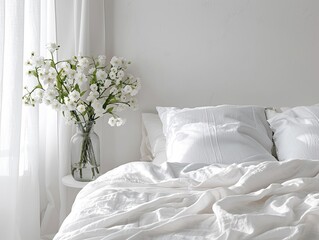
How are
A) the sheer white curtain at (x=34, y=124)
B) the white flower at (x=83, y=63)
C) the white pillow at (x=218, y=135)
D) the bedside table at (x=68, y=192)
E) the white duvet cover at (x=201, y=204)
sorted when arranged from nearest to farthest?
the white duvet cover at (x=201, y=204), the sheer white curtain at (x=34, y=124), the white pillow at (x=218, y=135), the white flower at (x=83, y=63), the bedside table at (x=68, y=192)

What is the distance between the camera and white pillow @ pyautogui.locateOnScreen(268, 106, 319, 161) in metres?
3.02

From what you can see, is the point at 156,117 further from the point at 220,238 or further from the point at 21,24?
the point at 220,238

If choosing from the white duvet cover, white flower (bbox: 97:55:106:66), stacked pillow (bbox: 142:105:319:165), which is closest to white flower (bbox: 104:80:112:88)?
white flower (bbox: 97:55:106:66)

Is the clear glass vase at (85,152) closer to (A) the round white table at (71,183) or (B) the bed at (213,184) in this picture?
(A) the round white table at (71,183)

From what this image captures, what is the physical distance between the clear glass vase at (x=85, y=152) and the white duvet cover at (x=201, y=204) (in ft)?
1.97

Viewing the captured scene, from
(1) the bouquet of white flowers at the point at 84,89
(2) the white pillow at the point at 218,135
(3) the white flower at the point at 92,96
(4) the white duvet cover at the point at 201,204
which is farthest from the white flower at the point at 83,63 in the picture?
(4) the white duvet cover at the point at 201,204

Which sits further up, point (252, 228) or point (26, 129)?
point (26, 129)

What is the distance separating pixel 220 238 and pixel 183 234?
15 cm

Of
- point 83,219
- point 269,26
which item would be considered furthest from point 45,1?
point 83,219

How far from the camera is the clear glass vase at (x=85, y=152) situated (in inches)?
129

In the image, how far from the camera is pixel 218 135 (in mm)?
3096

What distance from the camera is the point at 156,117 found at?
3.55m

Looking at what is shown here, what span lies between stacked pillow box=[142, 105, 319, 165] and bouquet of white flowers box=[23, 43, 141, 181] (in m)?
0.28

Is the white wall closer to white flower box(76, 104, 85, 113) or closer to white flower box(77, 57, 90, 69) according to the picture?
white flower box(77, 57, 90, 69)
